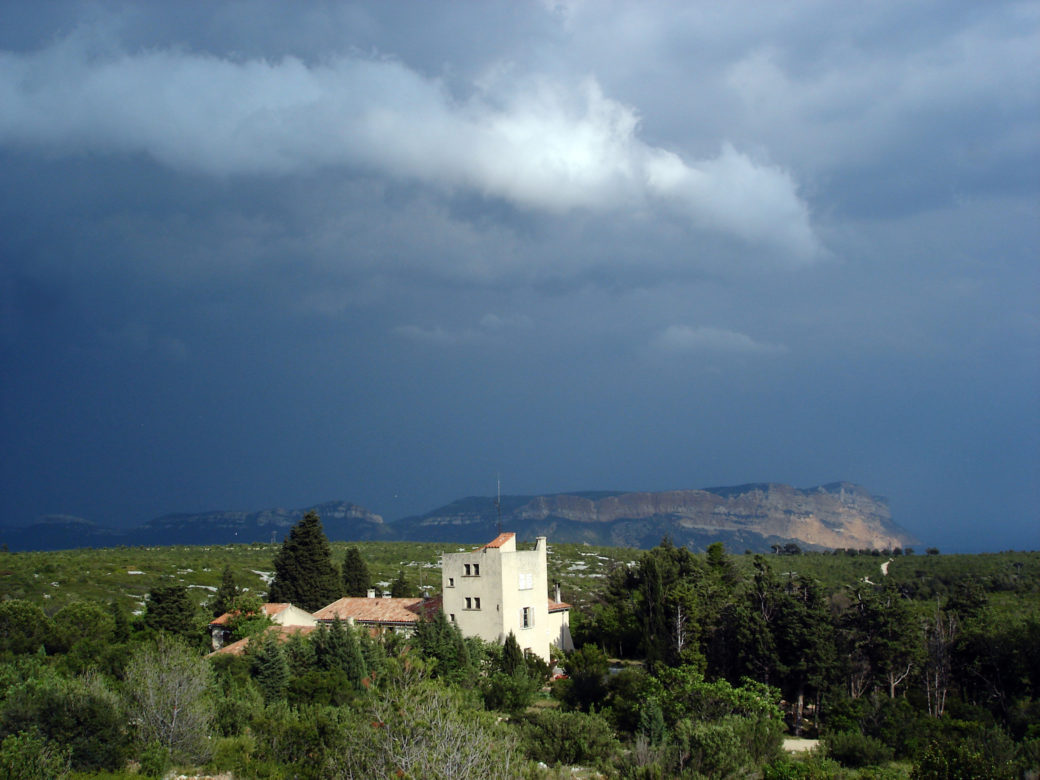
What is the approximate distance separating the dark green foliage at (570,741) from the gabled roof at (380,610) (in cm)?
1737

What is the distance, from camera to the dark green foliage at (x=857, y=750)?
2570 centimetres

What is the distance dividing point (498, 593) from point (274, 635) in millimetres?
10384

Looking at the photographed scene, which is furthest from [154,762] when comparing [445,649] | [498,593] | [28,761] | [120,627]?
[120,627]

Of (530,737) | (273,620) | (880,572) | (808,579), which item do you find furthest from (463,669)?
(880,572)

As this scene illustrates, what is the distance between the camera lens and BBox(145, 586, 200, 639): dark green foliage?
3928 cm

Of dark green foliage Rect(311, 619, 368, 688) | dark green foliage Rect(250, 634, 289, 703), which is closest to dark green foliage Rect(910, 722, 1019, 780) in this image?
dark green foliage Rect(311, 619, 368, 688)

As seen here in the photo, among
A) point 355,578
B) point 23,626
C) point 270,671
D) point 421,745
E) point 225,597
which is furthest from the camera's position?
point 355,578

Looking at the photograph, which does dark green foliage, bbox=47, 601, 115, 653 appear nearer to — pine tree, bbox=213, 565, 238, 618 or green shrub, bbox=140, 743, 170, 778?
pine tree, bbox=213, 565, 238, 618

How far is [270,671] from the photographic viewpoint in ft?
97.9

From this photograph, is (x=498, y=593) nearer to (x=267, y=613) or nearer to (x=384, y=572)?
(x=267, y=613)

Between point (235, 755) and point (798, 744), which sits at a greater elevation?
point (235, 755)

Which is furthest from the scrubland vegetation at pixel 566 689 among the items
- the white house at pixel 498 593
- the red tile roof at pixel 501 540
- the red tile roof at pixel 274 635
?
the red tile roof at pixel 501 540

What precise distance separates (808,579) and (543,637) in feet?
44.0

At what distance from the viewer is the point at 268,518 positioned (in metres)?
195
